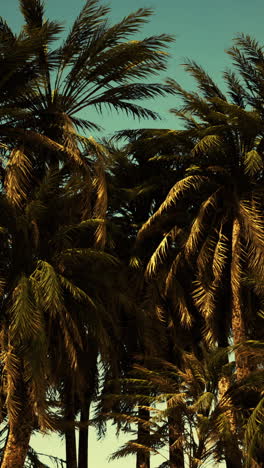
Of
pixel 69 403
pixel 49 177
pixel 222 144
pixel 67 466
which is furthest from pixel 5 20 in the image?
pixel 67 466

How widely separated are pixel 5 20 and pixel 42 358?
9794 millimetres

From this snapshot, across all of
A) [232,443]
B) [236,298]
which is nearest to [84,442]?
[236,298]

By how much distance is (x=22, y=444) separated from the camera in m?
15.8

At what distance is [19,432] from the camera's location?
15.8 metres

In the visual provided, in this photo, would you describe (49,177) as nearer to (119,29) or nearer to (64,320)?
(64,320)

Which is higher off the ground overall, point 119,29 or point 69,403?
point 119,29

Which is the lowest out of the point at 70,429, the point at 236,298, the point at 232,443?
the point at 232,443

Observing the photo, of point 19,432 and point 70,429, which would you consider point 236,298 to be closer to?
point 70,429

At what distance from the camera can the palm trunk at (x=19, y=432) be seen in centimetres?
1573

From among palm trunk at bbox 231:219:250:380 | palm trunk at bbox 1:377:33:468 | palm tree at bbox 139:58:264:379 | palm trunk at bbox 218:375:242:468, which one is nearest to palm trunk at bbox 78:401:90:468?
palm tree at bbox 139:58:264:379

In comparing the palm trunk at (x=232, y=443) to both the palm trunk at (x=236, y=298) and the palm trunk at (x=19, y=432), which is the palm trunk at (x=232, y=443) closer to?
the palm trunk at (x=236, y=298)

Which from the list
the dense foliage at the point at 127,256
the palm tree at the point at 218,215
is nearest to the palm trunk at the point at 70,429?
the dense foliage at the point at 127,256

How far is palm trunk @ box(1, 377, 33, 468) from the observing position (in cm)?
1573

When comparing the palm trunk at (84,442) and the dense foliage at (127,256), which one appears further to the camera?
the palm trunk at (84,442)
